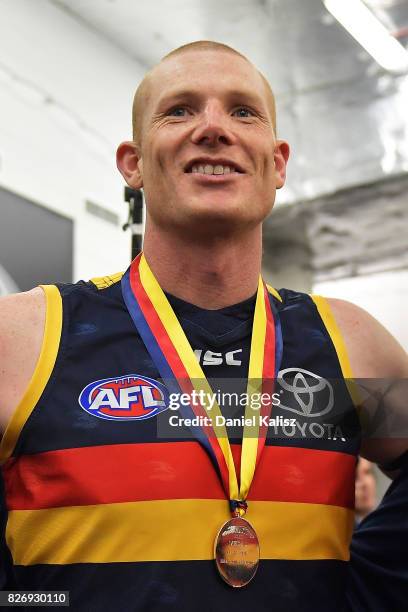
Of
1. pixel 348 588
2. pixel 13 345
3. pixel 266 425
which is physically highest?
pixel 13 345

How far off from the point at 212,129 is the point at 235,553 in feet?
2.13

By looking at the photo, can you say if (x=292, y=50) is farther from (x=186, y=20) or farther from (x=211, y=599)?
(x=211, y=599)

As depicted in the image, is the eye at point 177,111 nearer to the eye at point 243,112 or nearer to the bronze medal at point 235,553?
the eye at point 243,112

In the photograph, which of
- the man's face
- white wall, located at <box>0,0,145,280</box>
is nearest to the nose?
the man's face

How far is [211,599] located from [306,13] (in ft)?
10.4

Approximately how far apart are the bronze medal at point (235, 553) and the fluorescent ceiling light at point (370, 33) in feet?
9.84

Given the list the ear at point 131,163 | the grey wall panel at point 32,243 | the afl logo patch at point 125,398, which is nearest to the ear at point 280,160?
the ear at point 131,163

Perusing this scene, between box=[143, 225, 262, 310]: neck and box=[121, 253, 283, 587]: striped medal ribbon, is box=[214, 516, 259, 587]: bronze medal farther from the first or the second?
box=[143, 225, 262, 310]: neck

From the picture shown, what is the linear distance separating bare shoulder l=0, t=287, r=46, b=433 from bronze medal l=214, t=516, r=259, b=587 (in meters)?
0.34

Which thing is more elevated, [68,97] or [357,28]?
[357,28]

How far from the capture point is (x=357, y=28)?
392 centimetres


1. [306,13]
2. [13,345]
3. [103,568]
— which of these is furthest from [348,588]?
[306,13]


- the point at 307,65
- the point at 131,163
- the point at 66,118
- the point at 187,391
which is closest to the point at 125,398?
the point at 187,391

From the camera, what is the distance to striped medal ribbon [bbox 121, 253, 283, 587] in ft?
3.85
